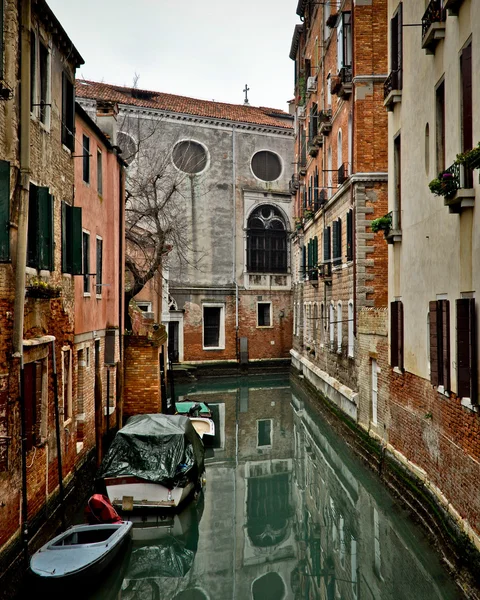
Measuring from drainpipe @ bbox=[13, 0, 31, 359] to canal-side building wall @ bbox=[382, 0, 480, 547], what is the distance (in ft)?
16.8

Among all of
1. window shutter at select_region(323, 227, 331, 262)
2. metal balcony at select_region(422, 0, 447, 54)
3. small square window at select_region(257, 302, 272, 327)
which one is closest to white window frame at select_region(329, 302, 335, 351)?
window shutter at select_region(323, 227, 331, 262)

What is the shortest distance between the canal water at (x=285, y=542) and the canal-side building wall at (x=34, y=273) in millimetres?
1765

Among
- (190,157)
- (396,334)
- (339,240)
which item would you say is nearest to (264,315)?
(190,157)

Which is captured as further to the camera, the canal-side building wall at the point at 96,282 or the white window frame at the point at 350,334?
the white window frame at the point at 350,334

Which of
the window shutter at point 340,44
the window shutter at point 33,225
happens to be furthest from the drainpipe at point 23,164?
the window shutter at point 340,44

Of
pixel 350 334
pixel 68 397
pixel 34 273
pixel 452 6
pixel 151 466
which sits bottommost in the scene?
pixel 151 466

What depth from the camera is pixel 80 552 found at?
26.6ft

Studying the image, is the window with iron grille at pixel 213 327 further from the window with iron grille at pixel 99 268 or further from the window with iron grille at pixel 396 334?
the window with iron grille at pixel 396 334

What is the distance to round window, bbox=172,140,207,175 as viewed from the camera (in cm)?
3109

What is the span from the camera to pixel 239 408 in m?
22.7

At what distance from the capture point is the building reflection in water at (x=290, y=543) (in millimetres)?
8516

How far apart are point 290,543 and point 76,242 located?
6.00m

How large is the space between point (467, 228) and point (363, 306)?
8296 millimetres

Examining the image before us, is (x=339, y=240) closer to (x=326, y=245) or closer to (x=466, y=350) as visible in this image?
(x=326, y=245)
